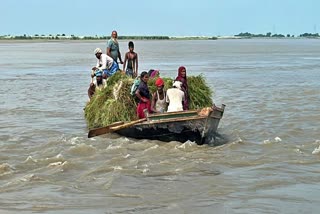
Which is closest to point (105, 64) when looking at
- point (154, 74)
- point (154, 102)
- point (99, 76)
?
point (99, 76)

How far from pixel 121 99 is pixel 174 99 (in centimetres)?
154

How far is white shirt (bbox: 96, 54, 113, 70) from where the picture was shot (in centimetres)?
1448

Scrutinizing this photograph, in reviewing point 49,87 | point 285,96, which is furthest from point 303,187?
point 49,87

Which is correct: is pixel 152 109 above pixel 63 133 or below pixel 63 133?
above

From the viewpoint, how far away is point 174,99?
39.2 feet

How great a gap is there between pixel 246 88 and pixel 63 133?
12.7m

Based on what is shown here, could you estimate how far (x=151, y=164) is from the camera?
34.1 feet

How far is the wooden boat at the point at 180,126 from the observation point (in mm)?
11227

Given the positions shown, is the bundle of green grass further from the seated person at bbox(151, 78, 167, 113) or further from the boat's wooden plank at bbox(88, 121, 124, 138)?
the seated person at bbox(151, 78, 167, 113)

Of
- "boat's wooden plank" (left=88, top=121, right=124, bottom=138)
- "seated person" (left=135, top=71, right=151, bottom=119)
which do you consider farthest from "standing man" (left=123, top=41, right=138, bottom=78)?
"boat's wooden plank" (left=88, top=121, right=124, bottom=138)

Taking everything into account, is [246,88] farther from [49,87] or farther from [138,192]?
[138,192]

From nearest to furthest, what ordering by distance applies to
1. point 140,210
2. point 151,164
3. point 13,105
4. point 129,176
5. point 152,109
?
1. point 140,210
2. point 129,176
3. point 151,164
4. point 152,109
5. point 13,105

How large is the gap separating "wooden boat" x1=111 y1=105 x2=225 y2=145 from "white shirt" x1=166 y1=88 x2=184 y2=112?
547 mm

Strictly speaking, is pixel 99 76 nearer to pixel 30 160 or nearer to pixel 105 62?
pixel 105 62
